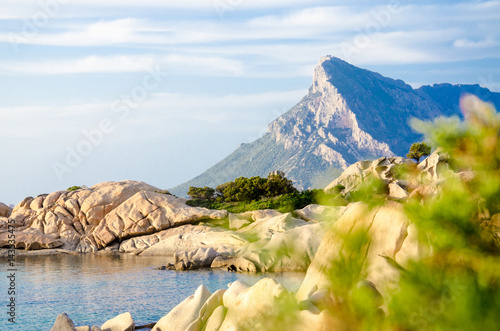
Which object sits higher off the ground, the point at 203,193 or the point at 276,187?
the point at 276,187

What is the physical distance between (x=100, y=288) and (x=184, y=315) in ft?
33.1

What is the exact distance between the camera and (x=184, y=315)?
34.4 ft

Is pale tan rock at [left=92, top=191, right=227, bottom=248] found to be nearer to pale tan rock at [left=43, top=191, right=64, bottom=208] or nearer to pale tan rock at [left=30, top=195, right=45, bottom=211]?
pale tan rock at [left=43, top=191, right=64, bottom=208]

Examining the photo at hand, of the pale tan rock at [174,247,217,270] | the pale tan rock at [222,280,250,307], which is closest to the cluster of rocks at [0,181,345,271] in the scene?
the pale tan rock at [174,247,217,270]

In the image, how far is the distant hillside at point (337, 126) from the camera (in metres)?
108

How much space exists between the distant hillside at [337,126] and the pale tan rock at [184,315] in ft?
260

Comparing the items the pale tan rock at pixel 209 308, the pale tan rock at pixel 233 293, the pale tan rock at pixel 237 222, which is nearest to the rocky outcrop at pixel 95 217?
the pale tan rock at pixel 237 222

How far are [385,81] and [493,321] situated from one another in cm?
15695

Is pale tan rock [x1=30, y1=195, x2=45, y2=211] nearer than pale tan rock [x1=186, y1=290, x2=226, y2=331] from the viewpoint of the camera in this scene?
No

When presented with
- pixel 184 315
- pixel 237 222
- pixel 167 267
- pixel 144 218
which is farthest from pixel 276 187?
pixel 184 315

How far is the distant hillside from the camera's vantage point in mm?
108250

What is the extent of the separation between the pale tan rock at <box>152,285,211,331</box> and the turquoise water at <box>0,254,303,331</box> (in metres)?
3.04

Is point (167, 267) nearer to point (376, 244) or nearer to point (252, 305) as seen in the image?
point (252, 305)

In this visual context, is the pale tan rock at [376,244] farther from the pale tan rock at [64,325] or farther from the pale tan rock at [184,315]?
the pale tan rock at [64,325]
